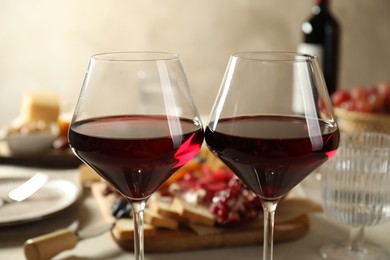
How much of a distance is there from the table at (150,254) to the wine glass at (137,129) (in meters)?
0.25

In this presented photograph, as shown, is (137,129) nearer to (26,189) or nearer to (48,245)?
(48,245)

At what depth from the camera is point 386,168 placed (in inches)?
35.9

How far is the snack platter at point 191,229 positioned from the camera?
3.05 ft

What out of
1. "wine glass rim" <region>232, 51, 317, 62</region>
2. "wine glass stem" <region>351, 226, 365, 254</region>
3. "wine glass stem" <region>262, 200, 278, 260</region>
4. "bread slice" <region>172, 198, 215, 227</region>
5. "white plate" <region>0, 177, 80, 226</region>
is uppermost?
"wine glass rim" <region>232, 51, 317, 62</region>

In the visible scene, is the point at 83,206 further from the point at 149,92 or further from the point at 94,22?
the point at 94,22

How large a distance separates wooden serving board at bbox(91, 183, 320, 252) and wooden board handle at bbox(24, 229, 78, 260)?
82 millimetres

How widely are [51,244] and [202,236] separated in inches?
9.3

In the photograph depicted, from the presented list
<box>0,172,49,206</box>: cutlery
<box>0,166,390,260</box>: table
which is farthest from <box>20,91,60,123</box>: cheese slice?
<box>0,166,390,260</box>: table

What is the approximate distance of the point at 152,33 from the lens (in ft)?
9.68

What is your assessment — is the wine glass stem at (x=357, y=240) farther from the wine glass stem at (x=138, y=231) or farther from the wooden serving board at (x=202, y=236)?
the wine glass stem at (x=138, y=231)

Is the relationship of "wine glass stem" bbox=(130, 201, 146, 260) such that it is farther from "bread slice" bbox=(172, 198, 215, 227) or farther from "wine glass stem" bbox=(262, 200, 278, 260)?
"bread slice" bbox=(172, 198, 215, 227)

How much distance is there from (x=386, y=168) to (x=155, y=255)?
0.39m

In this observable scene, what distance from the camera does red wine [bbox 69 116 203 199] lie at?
66 centimetres

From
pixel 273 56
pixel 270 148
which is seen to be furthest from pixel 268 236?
pixel 273 56
